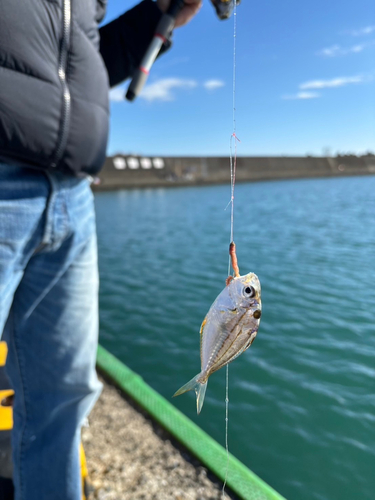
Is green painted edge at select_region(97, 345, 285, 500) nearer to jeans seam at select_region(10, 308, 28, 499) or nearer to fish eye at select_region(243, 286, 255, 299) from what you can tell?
jeans seam at select_region(10, 308, 28, 499)

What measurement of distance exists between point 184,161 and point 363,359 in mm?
42039

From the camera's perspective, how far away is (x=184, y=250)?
457 inches

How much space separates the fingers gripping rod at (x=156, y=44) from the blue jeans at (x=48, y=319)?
2.24 feet

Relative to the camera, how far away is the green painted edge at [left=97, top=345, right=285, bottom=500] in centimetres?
211

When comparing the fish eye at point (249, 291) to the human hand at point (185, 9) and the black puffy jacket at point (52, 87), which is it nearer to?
the black puffy jacket at point (52, 87)

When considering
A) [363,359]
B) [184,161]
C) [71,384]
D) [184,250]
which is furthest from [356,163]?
[71,384]

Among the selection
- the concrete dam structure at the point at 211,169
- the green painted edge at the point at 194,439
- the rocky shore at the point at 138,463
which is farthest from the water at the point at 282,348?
the concrete dam structure at the point at 211,169

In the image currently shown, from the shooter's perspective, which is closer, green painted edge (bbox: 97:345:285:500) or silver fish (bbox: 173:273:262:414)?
silver fish (bbox: 173:273:262:414)

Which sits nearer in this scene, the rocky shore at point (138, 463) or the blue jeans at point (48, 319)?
the blue jeans at point (48, 319)

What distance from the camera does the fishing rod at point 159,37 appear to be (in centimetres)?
184

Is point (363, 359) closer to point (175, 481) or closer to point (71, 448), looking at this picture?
point (175, 481)

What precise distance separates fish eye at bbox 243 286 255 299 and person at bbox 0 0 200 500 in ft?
2.17

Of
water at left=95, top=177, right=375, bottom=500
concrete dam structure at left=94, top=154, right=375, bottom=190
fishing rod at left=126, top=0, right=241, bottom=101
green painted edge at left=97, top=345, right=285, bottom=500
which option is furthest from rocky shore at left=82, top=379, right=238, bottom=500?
concrete dam structure at left=94, top=154, right=375, bottom=190

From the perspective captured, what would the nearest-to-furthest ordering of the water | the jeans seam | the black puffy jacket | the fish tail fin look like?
the fish tail fin, the black puffy jacket, the jeans seam, the water
